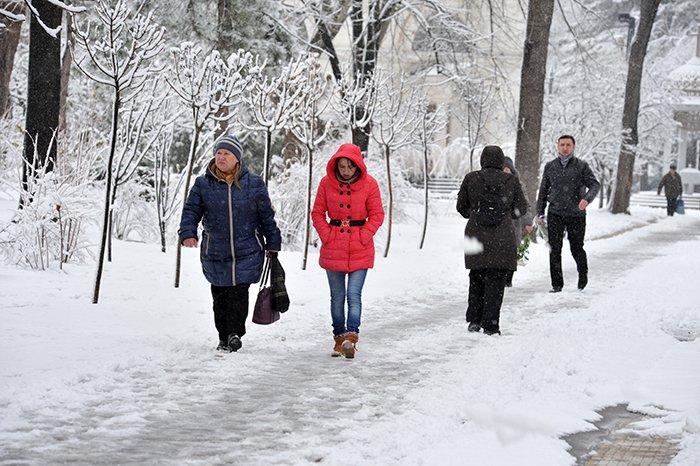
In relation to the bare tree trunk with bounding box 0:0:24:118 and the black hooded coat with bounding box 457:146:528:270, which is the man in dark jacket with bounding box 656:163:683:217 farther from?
the black hooded coat with bounding box 457:146:528:270

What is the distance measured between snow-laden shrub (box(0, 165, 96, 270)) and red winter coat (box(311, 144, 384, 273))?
3657mm

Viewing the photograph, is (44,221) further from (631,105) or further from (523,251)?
(631,105)

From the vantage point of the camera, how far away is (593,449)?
5.52 meters

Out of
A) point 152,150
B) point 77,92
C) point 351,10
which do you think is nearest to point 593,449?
point 152,150

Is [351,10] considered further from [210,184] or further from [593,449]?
[593,449]

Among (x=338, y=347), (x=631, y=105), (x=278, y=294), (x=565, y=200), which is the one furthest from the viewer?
(x=631, y=105)

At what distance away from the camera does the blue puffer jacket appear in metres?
8.02

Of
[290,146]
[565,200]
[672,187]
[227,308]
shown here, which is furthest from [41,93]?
[672,187]

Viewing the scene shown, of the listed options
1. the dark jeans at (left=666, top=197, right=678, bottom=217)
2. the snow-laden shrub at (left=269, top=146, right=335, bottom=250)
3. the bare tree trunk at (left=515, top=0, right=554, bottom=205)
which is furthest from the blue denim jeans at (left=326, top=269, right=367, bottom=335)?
the dark jeans at (left=666, top=197, right=678, bottom=217)

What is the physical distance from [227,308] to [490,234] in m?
2.65

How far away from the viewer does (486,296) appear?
9.39 meters

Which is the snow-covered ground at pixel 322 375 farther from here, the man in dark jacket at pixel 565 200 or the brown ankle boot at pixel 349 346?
the man in dark jacket at pixel 565 200

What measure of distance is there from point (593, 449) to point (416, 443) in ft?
3.09

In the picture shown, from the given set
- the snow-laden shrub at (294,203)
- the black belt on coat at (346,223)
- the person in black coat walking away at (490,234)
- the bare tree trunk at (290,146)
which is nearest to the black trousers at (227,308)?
the black belt on coat at (346,223)
